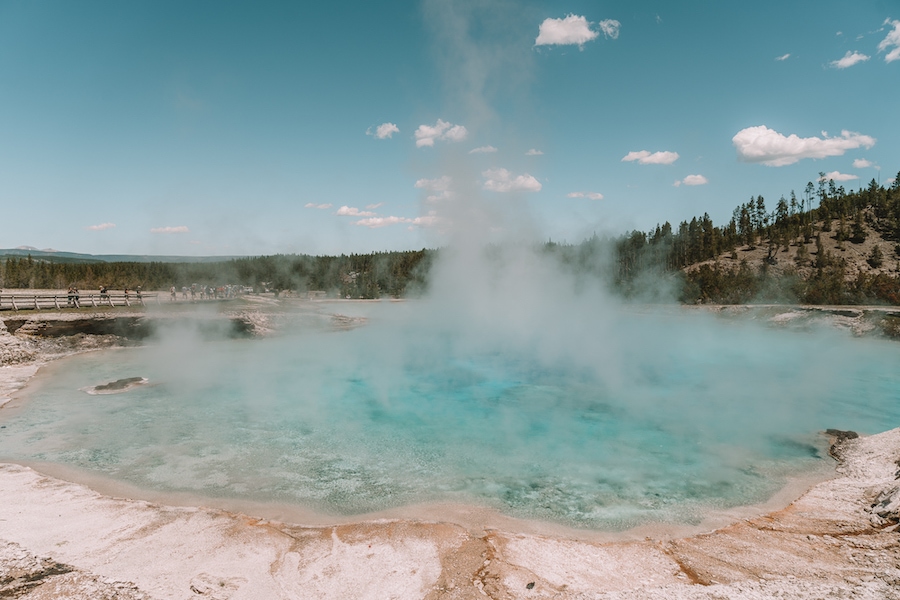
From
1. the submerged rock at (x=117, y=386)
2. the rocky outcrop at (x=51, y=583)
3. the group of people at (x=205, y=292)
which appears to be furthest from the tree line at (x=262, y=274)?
the rocky outcrop at (x=51, y=583)

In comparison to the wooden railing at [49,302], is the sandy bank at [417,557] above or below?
below

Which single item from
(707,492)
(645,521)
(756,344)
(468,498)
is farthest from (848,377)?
(468,498)

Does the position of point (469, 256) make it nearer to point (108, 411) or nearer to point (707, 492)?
point (108, 411)

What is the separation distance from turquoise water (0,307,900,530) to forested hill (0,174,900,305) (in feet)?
42.0

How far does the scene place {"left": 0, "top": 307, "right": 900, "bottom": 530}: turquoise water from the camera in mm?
6527

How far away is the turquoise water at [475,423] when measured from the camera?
6527mm

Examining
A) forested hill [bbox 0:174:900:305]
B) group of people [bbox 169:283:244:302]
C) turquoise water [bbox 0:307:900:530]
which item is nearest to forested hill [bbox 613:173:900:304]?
forested hill [bbox 0:174:900:305]

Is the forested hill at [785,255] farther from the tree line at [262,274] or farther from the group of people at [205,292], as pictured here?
the group of people at [205,292]

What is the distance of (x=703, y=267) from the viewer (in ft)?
123

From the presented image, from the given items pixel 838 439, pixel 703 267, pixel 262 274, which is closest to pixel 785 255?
pixel 703 267

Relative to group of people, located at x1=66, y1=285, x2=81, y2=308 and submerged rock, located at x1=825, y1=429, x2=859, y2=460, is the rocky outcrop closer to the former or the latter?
submerged rock, located at x1=825, y1=429, x2=859, y2=460

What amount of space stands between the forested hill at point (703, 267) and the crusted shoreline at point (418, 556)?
69.3ft

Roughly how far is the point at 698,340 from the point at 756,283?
16856 millimetres

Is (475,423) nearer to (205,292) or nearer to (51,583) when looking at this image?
(51,583)
